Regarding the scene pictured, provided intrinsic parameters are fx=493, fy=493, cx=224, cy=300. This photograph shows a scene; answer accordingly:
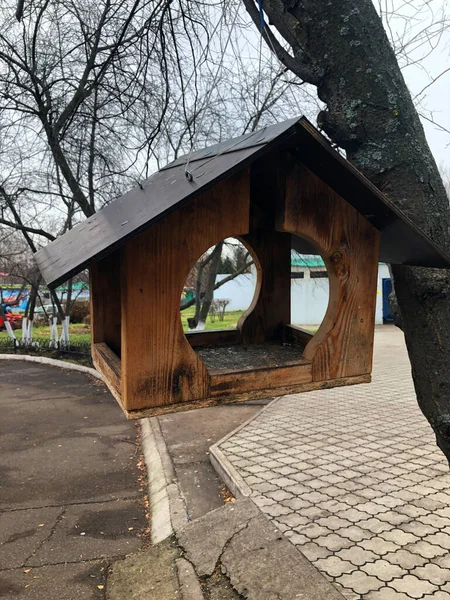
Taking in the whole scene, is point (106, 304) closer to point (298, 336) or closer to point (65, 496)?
point (298, 336)

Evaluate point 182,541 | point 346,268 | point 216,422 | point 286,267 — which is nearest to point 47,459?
point 216,422

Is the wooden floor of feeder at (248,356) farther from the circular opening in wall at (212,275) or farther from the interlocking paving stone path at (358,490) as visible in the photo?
the circular opening in wall at (212,275)

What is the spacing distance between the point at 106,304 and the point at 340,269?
4.66 feet

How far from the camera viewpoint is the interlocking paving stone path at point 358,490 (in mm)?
3293

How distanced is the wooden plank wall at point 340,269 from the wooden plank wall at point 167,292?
0.24m

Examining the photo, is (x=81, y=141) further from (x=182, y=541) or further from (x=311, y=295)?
(x=311, y=295)

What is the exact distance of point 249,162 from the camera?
1.51 m

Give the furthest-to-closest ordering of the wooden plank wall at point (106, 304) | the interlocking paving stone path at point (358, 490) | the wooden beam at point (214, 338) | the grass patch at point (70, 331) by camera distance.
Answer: the grass patch at point (70, 331) → the interlocking paving stone path at point (358, 490) → the wooden plank wall at point (106, 304) → the wooden beam at point (214, 338)

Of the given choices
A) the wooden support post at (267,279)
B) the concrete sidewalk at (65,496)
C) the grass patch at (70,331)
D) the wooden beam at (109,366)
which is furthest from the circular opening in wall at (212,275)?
the grass patch at (70,331)

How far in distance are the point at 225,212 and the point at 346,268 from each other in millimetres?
551

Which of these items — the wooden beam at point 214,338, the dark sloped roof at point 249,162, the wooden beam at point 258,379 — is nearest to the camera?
the dark sloped roof at point 249,162

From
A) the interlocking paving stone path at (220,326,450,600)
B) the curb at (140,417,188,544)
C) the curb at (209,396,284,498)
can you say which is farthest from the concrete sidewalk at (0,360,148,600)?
the interlocking paving stone path at (220,326,450,600)

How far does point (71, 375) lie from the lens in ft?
35.9

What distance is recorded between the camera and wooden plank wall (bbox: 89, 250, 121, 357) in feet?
8.88
